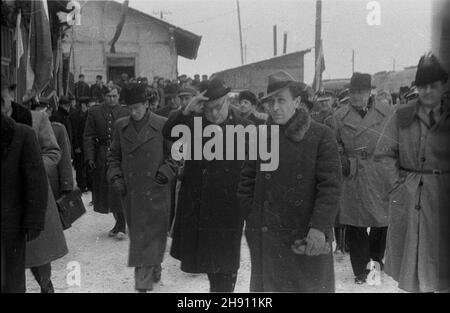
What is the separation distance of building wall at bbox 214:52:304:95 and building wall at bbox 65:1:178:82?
14.3 ft

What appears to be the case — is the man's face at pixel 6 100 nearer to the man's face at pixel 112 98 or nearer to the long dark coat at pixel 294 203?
the long dark coat at pixel 294 203

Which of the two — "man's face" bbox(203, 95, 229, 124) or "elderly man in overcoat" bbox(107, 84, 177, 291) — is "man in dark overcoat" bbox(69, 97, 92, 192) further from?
"man's face" bbox(203, 95, 229, 124)

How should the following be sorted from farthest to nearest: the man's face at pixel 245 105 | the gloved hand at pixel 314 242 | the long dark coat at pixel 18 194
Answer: the man's face at pixel 245 105 < the gloved hand at pixel 314 242 < the long dark coat at pixel 18 194

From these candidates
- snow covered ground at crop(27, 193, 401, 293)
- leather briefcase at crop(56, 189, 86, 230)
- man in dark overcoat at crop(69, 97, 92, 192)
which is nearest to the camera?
leather briefcase at crop(56, 189, 86, 230)

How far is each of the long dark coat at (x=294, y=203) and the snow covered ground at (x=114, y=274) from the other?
1295mm

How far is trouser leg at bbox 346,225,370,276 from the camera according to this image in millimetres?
4797

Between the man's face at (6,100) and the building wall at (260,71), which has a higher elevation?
the building wall at (260,71)

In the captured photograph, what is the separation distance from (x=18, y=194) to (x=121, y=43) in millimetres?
9454

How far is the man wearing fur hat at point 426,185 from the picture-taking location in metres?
3.42

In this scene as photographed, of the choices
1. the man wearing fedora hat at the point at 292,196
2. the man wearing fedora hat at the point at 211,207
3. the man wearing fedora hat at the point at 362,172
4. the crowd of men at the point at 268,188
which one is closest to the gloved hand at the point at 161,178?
the crowd of men at the point at 268,188

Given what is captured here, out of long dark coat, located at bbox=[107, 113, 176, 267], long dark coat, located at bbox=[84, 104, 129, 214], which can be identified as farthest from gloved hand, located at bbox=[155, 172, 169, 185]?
long dark coat, located at bbox=[84, 104, 129, 214]

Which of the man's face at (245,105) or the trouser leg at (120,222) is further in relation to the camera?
the trouser leg at (120,222)
